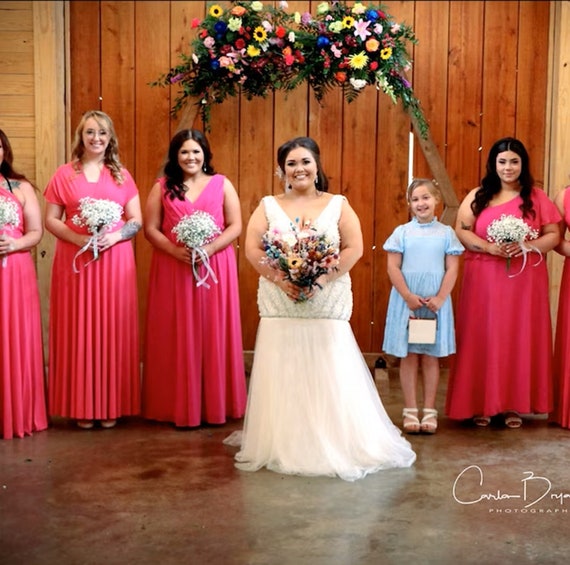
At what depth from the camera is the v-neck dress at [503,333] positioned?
5.21 metres

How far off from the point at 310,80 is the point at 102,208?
2.07m

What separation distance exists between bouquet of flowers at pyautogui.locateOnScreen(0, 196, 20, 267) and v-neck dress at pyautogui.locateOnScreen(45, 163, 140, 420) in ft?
0.86

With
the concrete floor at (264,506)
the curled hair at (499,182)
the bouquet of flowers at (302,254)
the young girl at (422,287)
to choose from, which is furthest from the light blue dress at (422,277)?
the bouquet of flowers at (302,254)

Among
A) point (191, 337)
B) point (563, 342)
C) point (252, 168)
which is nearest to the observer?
point (191, 337)

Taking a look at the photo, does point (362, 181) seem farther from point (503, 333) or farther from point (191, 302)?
point (191, 302)

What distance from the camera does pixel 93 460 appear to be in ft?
14.8

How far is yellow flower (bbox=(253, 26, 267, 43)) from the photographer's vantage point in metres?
6.00

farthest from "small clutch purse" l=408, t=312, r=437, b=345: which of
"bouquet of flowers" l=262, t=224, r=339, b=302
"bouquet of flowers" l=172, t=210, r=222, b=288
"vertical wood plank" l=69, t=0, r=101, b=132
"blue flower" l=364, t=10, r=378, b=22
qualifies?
"vertical wood plank" l=69, t=0, r=101, b=132

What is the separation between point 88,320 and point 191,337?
626 mm

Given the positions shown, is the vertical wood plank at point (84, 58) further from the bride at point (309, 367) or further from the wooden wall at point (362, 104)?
the bride at point (309, 367)

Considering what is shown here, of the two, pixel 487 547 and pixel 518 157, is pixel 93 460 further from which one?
pixel 518 157

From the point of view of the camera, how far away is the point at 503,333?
17.2ft

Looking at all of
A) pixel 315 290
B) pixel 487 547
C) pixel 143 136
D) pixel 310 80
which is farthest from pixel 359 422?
pixel 143 136
